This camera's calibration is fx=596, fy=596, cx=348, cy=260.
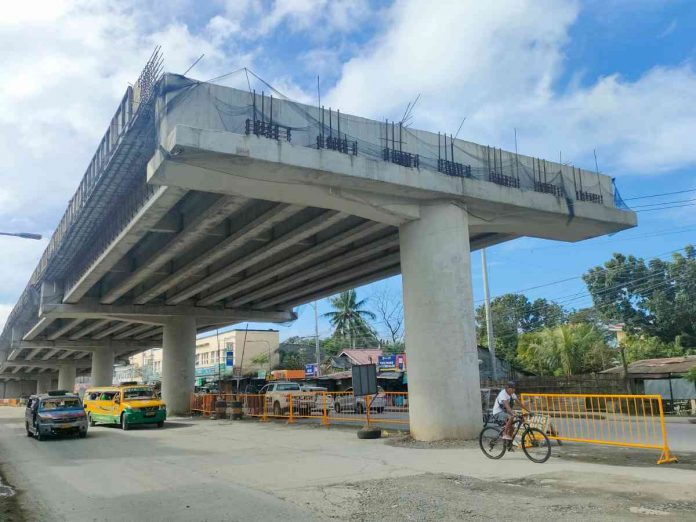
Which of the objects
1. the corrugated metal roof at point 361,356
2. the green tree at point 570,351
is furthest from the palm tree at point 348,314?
the green tree at point 570,351

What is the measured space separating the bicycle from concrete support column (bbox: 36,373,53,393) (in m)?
→ 111

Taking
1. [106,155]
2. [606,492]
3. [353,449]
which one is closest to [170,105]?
[106,155]

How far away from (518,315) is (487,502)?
219 ft

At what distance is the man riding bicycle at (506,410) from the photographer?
11820mm

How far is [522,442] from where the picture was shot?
11484 mm

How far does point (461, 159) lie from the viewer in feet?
56.8

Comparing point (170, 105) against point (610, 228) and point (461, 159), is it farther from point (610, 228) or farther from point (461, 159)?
point (610, 228)

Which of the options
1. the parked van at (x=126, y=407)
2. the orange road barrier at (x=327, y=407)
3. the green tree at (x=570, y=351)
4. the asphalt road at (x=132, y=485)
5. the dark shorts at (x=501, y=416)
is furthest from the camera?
the green tree at (x=570, y=351)

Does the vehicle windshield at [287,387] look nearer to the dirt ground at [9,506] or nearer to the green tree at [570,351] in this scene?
the green tree at [570,351]

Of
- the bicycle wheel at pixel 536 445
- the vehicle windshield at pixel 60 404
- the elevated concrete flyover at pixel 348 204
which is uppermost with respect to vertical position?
the elevated concrete flyover at pixel 348 204

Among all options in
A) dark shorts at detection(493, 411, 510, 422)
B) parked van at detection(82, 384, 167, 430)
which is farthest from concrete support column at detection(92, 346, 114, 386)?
dark shorts at detection(493, 411, 510, 422)

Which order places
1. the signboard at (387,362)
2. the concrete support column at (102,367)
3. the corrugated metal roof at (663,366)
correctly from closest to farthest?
the corrugated metal roof at (663,366), the signboard at (387,362), the concrete support column at (102,367)

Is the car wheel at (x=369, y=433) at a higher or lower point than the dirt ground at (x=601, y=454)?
higher

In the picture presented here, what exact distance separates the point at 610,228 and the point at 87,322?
1577 inches
